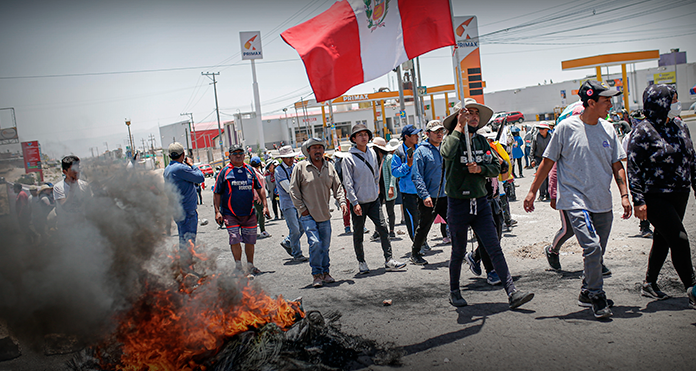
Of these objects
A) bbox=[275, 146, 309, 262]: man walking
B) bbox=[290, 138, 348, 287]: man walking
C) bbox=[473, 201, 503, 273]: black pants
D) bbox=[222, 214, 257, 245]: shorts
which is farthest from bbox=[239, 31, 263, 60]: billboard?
bbox=[473, 201, 503, 273]: black pants

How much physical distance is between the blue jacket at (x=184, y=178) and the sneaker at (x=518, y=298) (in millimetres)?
4667

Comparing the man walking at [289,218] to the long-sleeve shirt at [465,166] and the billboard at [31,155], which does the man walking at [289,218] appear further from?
the billboard at [31,155]

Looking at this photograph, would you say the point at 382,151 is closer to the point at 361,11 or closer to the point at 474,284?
the point at 361,11

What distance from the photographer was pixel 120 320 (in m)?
3.37

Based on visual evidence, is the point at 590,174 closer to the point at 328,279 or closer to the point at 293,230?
the point at 328,279

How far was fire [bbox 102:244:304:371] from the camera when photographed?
11.1ft

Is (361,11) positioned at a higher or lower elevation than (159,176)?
higher

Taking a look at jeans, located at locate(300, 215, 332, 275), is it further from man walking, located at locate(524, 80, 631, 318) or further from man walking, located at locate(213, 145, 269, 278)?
man walking, located at locate(524, 80, 631, 318)

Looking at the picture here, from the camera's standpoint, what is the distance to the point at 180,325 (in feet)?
11.3

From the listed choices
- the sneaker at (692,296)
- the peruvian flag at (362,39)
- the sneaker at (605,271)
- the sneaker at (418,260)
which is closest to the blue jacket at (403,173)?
the sneaker at (418,260)

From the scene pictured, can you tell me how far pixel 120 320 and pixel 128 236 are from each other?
24.7 inches

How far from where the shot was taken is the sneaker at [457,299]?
4.69 metres

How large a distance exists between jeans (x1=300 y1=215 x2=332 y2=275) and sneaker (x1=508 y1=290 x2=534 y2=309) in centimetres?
269

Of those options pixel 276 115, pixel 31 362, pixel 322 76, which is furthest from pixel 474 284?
pixel 276 115
